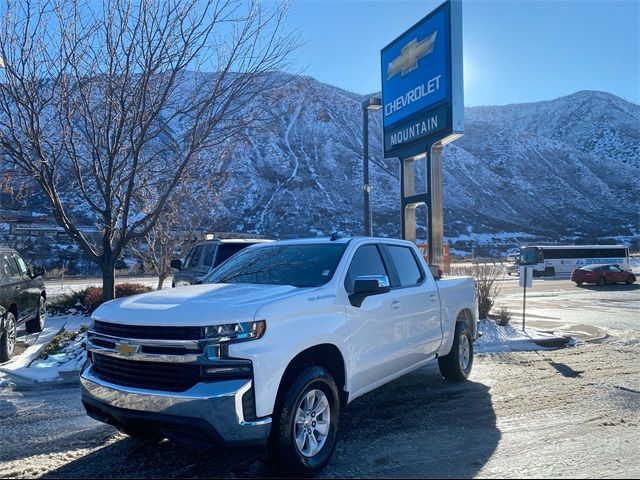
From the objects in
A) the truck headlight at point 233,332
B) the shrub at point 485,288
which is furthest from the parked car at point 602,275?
the truck headlight at point 233,332

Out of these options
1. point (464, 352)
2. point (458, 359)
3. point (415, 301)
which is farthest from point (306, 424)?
point (464, 352)

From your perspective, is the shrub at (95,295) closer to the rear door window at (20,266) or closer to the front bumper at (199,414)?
the rear door window at (20,266)

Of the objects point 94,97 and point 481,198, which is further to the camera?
point 481,198

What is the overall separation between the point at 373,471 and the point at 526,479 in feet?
3.74

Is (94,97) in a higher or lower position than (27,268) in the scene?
higher

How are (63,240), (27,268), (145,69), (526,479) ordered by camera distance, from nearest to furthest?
(526,479) → (145,69) → (27,268) → (63,240)

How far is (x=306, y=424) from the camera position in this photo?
400 cm

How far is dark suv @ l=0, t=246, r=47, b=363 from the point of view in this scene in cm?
816

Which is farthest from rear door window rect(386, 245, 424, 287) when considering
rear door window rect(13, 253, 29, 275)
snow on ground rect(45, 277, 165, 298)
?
snow on ground rect(45, 277, 165, 298)

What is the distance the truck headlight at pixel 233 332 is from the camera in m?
3.62

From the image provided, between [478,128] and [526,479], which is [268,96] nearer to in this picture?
[526,479]

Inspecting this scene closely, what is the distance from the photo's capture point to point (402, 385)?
6906mm

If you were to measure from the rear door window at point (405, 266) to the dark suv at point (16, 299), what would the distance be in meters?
5.98

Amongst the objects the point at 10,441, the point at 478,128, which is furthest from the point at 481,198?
the point at 10,441
